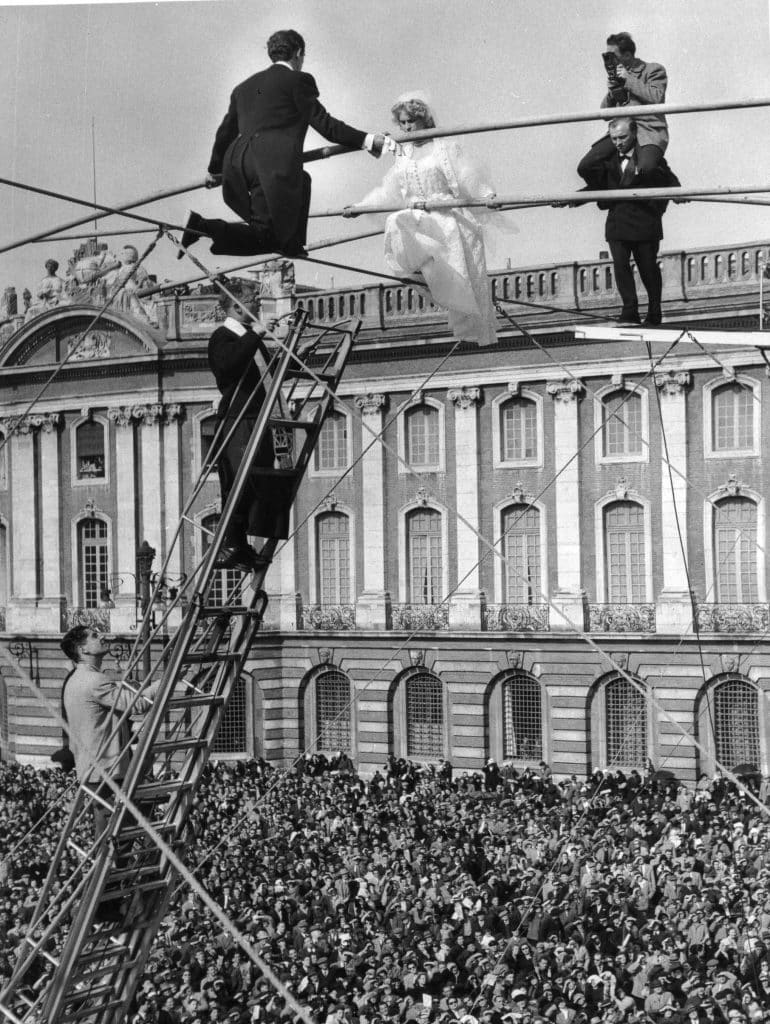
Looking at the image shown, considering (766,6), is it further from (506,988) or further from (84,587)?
(84,587)

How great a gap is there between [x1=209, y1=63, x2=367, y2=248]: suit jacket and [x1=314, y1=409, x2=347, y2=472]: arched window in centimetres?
2299

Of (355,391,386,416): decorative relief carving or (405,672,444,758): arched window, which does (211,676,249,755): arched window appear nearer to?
(405,672,444,758): arched window

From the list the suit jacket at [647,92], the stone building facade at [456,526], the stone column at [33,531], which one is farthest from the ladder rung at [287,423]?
the stone column at [33,531]

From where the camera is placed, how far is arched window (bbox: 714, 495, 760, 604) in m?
27.5

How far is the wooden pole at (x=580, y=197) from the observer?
7.33 m

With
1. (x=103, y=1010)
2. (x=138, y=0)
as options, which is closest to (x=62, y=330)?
(x=138, y=0)

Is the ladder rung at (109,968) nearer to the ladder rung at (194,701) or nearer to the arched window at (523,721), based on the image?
the ladder rung at (194,701)

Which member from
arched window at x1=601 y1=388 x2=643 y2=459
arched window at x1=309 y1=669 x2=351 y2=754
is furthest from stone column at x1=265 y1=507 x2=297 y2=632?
arched window at x1=601 y1=388 x2=643 y2=459

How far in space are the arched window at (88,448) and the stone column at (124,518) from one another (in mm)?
519

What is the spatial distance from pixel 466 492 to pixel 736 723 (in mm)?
6573

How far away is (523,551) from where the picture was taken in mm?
29562

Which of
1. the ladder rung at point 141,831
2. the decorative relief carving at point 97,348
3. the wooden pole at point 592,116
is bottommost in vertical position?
the ladder rung at point 141,831

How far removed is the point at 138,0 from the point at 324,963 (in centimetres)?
896

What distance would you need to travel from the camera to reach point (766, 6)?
44.8 ft
